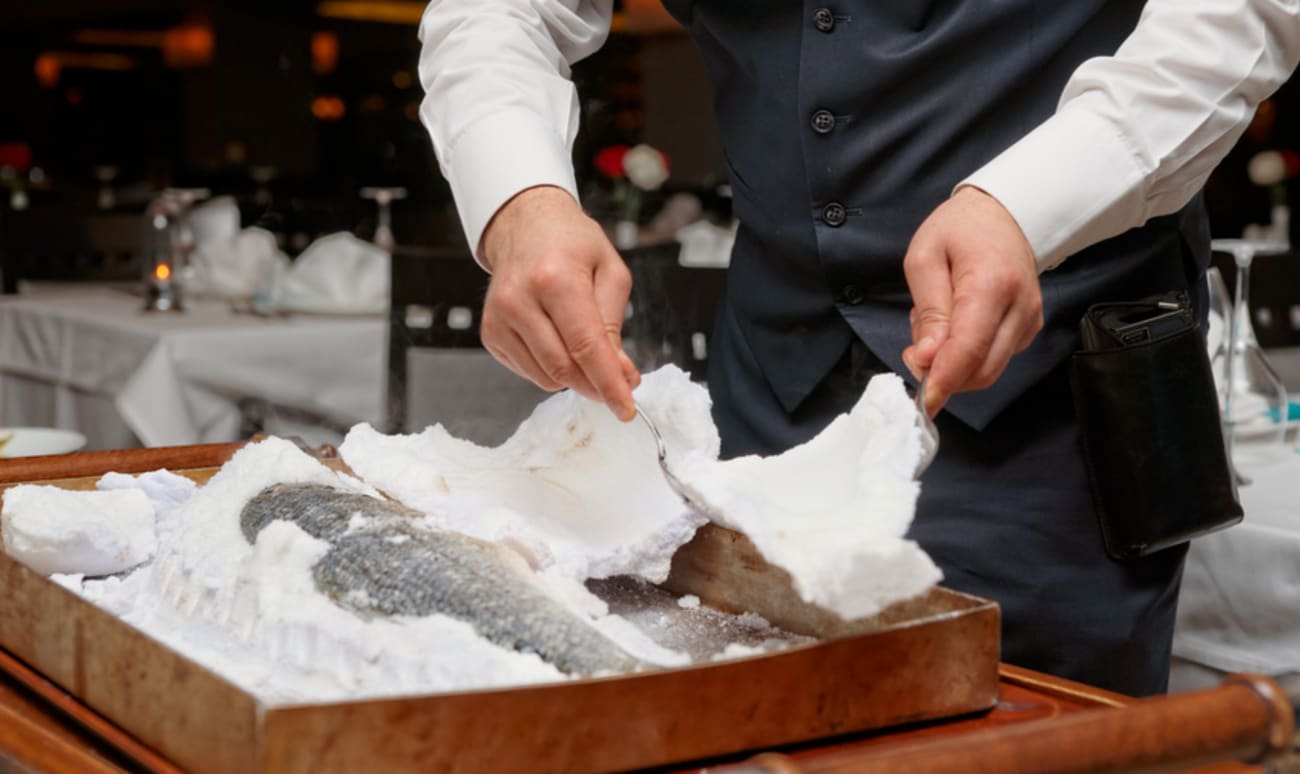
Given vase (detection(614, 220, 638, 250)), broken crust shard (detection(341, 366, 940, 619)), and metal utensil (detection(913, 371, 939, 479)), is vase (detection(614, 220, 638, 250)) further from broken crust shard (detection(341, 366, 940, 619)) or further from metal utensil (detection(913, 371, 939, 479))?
metal utensil (detection(913, 371, 939, 479))

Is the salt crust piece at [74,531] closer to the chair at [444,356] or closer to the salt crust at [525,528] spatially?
the salt crust at [525,528]

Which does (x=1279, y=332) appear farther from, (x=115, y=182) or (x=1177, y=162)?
(x=115, y=182)

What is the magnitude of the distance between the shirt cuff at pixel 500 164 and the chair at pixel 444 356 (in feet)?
5.85

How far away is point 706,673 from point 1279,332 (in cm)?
326

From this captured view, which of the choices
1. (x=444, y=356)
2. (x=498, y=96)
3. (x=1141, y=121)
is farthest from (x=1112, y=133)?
(x=444, y=356)

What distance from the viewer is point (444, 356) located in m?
3.15

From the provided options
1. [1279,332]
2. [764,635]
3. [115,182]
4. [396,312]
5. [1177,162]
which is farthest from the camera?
[115,182]

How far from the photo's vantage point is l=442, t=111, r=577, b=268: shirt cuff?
1.26m

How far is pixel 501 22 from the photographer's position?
1439 millimetres

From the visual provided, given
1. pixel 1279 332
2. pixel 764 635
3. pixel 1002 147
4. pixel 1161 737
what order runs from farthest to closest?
pixel 1279 332
pixel 1002 147
pixel 764 635
pixel 1161 737

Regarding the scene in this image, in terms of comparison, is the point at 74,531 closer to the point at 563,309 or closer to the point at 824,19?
the point at 563,309

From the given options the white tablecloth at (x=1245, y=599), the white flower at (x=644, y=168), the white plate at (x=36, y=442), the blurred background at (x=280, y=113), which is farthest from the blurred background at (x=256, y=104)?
the white tablecloth at (x=1245, y=599)

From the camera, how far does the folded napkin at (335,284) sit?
353 cm

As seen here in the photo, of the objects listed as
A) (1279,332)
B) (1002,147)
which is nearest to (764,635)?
(1002,147)
